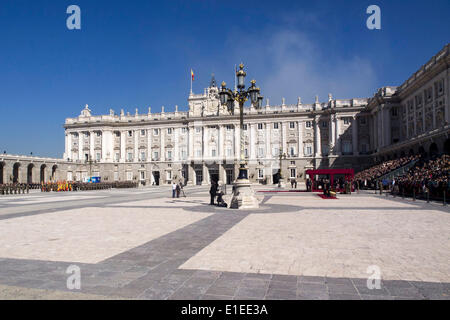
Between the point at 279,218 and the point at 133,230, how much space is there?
17.9ft

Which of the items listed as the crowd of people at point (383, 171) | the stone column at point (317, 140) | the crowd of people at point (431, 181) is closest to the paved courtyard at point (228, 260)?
the crowd of people at point (431, 181)

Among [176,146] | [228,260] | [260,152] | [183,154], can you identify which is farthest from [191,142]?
[228,260]

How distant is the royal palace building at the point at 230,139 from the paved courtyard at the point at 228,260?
3715cm

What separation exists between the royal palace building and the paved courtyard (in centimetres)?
3715

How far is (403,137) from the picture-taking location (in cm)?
4216

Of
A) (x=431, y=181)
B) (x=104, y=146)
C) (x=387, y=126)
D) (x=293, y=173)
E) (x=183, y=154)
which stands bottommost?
(x=293, y=173)

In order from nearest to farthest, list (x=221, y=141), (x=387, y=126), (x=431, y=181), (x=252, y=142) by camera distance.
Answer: (x=431, y=181)
(x=387, y=126)
(x=252, y=142)
(x=221, y=141)

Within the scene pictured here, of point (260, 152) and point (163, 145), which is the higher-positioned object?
point (163, 145)

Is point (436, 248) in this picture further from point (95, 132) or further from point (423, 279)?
point (95, 132)

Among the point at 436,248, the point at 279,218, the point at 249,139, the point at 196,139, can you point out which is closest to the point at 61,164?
the point at 196,139

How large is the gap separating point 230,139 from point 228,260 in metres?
53.8

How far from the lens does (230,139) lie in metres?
59.1

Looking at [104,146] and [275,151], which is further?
[104,146]
